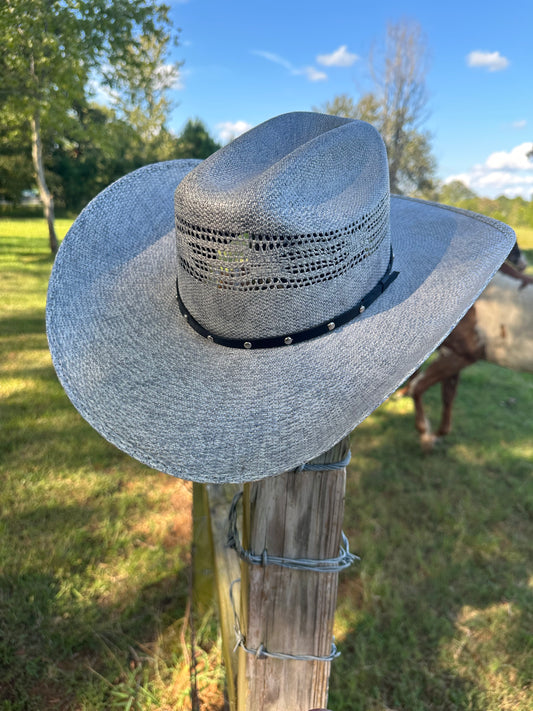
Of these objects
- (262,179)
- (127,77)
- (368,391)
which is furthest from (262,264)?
(127,77)

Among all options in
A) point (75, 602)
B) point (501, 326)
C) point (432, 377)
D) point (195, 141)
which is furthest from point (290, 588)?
point (195, 141)

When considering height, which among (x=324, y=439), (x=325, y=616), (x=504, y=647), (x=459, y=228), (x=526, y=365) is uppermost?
(x=459, y=228)

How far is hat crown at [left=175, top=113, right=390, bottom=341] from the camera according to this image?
3.09 feet

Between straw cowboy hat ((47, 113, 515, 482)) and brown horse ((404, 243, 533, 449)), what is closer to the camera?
straw cowboy hat ((47, 113, 515, 482))

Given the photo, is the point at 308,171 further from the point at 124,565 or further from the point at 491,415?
the point at 491,415

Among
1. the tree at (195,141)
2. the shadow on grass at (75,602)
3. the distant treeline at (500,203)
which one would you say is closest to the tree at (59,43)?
the shadow on grass at (75,602)

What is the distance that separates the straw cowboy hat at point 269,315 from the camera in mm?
914

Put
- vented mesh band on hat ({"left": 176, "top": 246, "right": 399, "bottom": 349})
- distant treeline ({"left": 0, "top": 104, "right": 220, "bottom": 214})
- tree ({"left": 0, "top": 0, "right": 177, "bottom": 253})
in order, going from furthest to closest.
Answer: distant treeline ({"left": 0, "top": 104, "right": 220, "bottom": 214})
tree ({"left": 0, "top": 0, "right": 177, "bottom": 253})
vented mesh band on hat ({"left": 176, "top": 246, "right": 399, "bottom": 349})

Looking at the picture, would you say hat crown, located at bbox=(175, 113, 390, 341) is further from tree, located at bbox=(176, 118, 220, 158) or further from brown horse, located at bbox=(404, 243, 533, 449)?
tree, located at bbox=(176, 118, 220, 158)

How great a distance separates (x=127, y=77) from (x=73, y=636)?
5509 millimetres

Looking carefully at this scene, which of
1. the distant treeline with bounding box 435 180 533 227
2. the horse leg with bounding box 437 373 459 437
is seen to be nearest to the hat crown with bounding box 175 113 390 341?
the horse leg with bounding box 437 373 459 437

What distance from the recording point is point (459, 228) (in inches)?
53.4

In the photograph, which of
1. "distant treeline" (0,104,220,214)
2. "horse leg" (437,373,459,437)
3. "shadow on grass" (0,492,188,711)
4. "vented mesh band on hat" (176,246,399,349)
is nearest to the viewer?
"vented mesh band on hat" (176,246,399,349)

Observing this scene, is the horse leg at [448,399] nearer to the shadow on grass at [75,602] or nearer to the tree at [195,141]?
the shadow on grass at [75,602]
